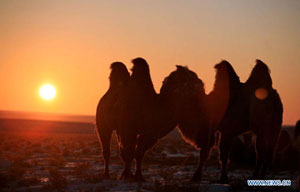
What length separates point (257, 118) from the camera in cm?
1273

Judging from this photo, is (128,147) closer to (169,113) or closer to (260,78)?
(169,113)

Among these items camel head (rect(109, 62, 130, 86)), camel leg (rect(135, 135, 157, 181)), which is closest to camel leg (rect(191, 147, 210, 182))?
→ camel leg (rect(135, 135, 157, 181))

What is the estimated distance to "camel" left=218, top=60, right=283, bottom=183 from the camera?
12727mm

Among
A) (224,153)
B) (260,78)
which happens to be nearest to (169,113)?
(224,153)

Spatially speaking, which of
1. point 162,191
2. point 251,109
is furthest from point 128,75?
point 162,191

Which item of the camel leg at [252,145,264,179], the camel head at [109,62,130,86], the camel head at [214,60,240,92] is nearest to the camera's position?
the camel leg at [252,145,264,179]

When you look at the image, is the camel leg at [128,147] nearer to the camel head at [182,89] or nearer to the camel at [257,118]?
the camel head at [182,89]

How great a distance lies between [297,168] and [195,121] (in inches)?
263

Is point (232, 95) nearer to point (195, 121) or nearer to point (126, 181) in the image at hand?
point (195, 121)

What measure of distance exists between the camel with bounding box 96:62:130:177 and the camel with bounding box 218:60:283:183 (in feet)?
10.5

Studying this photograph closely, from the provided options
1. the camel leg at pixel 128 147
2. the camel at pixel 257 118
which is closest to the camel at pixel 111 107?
the camel leg at pixel 128 147

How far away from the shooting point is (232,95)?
13.3 m

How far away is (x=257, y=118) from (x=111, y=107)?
4.39 m

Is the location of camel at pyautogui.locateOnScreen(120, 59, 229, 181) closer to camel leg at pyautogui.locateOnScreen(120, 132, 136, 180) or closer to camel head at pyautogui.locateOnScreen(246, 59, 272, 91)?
camel leg at pyautogui.locateOnScreen(120, 132, 136, 180)
